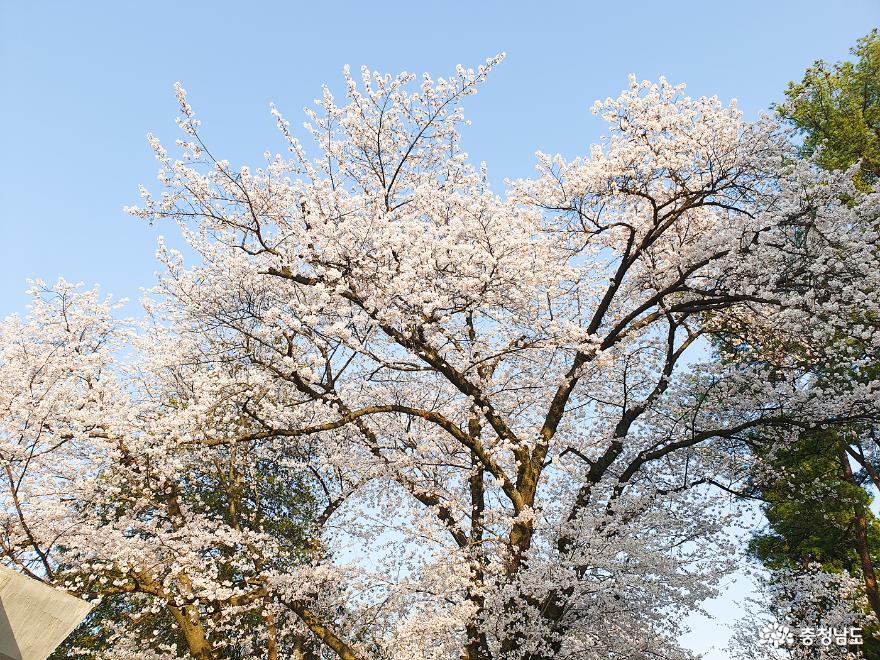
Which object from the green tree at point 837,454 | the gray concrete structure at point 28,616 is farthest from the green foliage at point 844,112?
the gray concrete structure at point 28,616

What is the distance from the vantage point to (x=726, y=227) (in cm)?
984

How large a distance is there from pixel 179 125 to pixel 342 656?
8608 mm

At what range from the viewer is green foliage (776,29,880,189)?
43.9 feet

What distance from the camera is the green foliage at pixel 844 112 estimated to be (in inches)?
527

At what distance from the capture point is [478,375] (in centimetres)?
1110

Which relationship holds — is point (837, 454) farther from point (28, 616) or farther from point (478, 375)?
point (28, 616)

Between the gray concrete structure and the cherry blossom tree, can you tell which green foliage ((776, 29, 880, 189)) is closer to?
the cherry blossom tree

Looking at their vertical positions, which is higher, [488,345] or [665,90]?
[665,90]

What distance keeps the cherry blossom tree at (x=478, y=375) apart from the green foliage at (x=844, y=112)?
4.72 meters

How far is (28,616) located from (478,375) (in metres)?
7.82

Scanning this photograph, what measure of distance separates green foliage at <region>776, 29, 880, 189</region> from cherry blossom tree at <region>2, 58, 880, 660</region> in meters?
4.72

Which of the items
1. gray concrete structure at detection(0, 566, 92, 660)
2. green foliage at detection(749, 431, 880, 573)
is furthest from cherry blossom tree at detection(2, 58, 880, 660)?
gray concrete structure at detection(0, 566, 92, 660)

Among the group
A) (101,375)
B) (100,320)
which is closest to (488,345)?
(101,375)

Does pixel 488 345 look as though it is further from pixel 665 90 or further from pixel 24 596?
pixel 24 596
